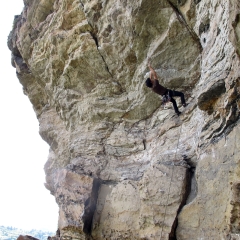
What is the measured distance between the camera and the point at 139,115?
33.4 feet

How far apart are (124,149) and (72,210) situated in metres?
2.81

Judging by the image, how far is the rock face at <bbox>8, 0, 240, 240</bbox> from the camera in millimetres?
6148

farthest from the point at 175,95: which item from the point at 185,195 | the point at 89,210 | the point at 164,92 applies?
the point at 89,210

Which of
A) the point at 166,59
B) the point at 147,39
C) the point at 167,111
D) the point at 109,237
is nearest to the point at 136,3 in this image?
the point at 147,39

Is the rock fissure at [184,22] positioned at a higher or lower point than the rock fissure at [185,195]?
higher

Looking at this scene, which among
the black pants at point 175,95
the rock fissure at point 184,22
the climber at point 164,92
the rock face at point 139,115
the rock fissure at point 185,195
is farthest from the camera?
the rock fissure at point 184,22

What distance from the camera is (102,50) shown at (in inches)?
422

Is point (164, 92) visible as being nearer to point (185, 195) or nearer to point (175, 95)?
point (175, 95)

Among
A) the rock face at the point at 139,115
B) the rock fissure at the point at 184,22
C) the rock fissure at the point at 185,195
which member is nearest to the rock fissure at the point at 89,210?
the rock face at the point at 139,115

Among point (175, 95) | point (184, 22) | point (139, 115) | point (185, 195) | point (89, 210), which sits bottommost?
point (89, 210)

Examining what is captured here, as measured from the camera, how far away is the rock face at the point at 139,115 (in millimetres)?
6148

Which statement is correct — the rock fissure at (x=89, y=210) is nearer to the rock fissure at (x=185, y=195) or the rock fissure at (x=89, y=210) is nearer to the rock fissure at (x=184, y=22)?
the rock fissure at (x=185, y=195)

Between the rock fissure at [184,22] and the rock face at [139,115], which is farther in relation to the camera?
the rock fissure at [184,22]

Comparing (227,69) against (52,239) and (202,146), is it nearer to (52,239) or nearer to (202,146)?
(202,146)
